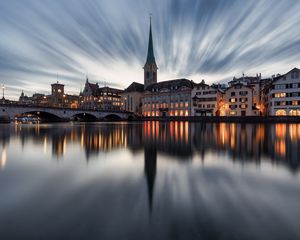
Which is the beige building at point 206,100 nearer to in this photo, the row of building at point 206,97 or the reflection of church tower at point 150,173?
the row of building at point 206,97

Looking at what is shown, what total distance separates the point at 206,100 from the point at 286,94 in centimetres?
2665

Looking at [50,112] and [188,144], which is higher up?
[50,112]

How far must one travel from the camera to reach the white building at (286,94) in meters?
60.1

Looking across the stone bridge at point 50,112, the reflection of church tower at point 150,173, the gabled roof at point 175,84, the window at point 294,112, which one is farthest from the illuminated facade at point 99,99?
the reflection of church tower at point 150,173

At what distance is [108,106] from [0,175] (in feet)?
415

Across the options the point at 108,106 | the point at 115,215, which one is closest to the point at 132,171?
the point at 115,215

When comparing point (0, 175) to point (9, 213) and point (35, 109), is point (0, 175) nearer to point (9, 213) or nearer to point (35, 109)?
point (9, 213)

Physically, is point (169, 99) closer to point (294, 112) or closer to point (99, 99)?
point (294, 112)

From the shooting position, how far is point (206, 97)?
7900 centimetres

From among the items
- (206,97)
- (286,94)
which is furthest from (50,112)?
(286,94)

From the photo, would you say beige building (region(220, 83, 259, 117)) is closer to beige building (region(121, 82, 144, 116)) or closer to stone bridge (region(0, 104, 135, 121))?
stone bridge (region(0, 104, 135, 121))

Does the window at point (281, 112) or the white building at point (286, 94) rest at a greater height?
the white building at point (286, 94)

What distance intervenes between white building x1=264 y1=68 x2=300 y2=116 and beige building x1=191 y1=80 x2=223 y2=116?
18452mm

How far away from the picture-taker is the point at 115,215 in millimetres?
4188
